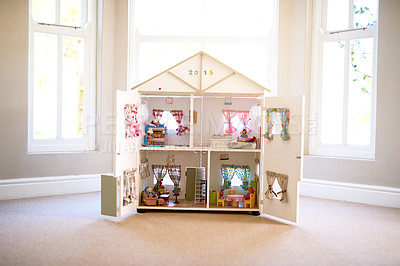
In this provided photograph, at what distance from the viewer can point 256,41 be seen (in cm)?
607

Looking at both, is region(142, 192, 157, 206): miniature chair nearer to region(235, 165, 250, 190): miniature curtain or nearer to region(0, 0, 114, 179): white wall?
region(235, 165, 250, 190): miniature curtain

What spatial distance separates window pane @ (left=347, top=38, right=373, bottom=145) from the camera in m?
5.59

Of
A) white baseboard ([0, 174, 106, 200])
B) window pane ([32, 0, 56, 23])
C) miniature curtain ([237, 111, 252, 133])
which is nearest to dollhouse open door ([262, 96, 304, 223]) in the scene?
miniature curtain ([237, 111, 252, 133])

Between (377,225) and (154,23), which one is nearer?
(377,225)

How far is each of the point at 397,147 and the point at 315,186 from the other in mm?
1198

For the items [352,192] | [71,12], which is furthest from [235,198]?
[71,12]

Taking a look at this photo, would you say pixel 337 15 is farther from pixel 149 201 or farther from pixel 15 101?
pixel 15 101

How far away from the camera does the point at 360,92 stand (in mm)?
5656

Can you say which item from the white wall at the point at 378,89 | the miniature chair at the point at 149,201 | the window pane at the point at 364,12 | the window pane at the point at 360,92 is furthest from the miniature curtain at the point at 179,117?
the window pane at the point at 364,12

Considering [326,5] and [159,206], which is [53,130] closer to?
[159,206]

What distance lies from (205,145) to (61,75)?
2.27 metres

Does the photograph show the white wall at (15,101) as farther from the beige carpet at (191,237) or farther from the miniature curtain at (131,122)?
the miniature curtain at (131,122)

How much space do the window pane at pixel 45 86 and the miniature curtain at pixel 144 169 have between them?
1564mm

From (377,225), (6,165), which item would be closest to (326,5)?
(377,225)
